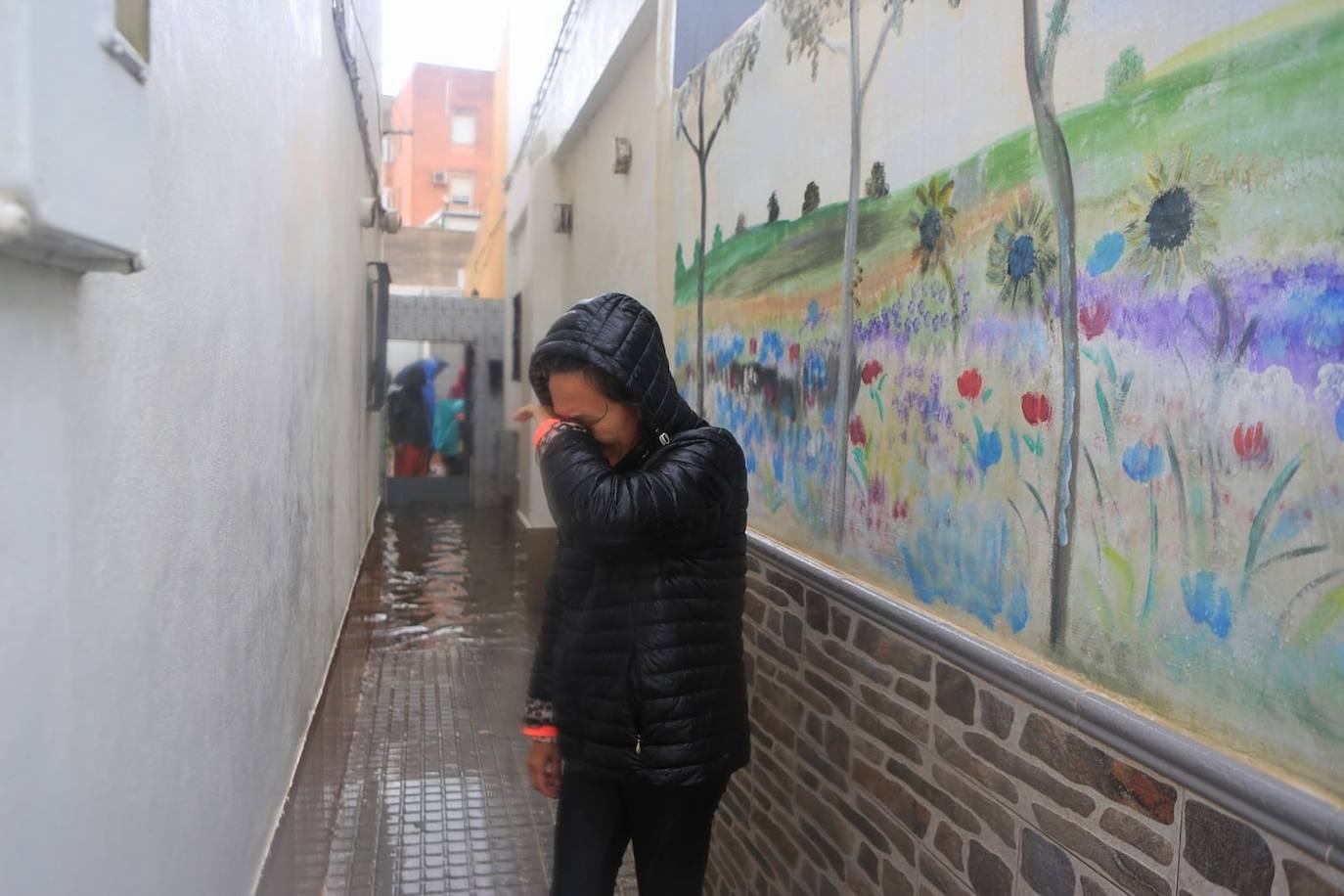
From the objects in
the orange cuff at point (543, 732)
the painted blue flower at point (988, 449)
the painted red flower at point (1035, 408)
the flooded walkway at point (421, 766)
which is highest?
the painted red flower at point (1035, 408)

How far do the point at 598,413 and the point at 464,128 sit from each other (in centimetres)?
3618

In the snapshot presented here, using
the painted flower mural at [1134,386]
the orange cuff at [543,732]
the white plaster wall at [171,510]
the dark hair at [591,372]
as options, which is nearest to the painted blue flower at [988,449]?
the painted flower mural at [1134,386]

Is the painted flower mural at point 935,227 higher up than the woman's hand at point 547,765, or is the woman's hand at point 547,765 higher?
the painted flower mural at point 935,227

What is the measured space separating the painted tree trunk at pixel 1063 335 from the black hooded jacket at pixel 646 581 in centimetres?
63

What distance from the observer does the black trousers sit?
207 centimetres

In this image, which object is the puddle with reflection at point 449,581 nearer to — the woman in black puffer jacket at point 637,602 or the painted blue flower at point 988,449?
the woman in black puffer jacket at point 637,602

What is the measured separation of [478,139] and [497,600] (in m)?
31.7

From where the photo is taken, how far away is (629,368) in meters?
1.99

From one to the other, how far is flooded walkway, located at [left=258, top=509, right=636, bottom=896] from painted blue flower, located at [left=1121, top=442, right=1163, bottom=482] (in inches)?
83.2

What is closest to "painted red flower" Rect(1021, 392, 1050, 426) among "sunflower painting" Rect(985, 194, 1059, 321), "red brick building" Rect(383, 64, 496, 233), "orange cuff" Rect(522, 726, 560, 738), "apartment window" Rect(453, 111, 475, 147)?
"sunflower painting" Rect(985, 194, 1059, 321)

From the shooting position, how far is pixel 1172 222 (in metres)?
1.41

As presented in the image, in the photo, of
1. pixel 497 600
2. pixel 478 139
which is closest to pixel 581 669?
pixel 497 600

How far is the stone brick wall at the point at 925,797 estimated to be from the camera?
137cm

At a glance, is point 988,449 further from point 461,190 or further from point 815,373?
point 461,190
